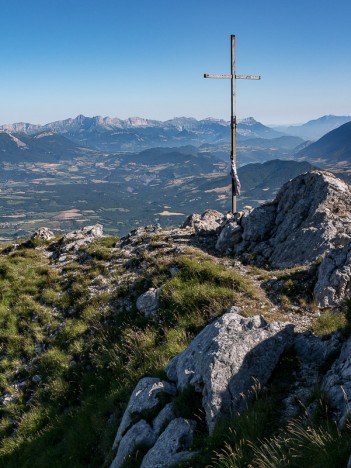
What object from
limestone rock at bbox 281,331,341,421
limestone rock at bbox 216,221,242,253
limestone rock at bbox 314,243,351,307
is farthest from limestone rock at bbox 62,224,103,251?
limestone rock at bbox 281,331,341,421

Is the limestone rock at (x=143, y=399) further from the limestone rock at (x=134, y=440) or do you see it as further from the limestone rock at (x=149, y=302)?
the limestone rock at (x=149, y=302)

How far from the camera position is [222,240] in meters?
22.4

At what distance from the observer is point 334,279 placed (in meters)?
14.5

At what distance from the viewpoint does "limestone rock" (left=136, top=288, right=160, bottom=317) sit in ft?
53.2

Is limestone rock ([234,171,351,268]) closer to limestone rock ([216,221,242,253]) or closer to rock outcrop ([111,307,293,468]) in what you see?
limestone rock ([216,221,242,253])

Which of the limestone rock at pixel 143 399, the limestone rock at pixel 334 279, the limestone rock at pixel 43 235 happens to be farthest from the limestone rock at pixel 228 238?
the limestone rock at pixel 43 235

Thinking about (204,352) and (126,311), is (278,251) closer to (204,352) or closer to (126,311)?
(126,311)

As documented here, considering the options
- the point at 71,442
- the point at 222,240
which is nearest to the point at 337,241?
the point at 222,240

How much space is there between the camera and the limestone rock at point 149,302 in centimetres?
1622

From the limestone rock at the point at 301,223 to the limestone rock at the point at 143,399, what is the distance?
10.6m

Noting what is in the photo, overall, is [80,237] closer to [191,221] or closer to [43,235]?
[43,235]

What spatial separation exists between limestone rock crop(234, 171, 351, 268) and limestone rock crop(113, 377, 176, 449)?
1057 centimetres

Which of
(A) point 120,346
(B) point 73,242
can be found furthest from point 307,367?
(B) point 73,242

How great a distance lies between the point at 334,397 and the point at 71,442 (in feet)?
28.1
